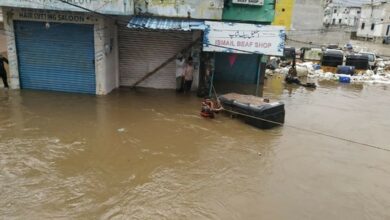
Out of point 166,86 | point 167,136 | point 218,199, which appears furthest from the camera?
point 166,86

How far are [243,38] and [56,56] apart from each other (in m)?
7.10

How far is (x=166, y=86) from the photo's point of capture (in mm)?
15812

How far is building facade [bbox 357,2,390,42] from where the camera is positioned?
5794 centimetres

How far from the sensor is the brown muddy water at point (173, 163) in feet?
22.3

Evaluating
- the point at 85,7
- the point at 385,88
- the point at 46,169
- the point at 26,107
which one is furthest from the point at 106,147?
the point at 385,88

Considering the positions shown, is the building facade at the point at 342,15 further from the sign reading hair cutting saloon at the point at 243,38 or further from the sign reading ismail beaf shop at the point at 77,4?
the sign reading ismail beaf shop at the point at 77,4

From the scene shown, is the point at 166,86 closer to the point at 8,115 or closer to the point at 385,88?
the point at 8,115

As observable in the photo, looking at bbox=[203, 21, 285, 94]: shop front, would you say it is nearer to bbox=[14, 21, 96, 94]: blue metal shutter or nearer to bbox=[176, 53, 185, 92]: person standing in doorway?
bbox=[176, 53, 185, 92]: person standing in doorway

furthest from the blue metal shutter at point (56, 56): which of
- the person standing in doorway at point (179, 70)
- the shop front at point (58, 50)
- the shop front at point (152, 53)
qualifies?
the person standing in doorway at point (179, 70)

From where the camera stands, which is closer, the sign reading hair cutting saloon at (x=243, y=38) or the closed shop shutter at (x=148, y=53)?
the sign reading hair cutting saloon at (x=243, y=38)

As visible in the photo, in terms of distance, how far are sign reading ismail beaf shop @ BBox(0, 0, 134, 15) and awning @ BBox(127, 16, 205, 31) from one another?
76 centimetres

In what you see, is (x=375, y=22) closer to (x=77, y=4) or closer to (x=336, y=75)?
(x=336, y=75)

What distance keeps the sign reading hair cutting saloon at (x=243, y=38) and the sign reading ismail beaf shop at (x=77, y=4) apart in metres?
3.15

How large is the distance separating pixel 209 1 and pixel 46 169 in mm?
9026
